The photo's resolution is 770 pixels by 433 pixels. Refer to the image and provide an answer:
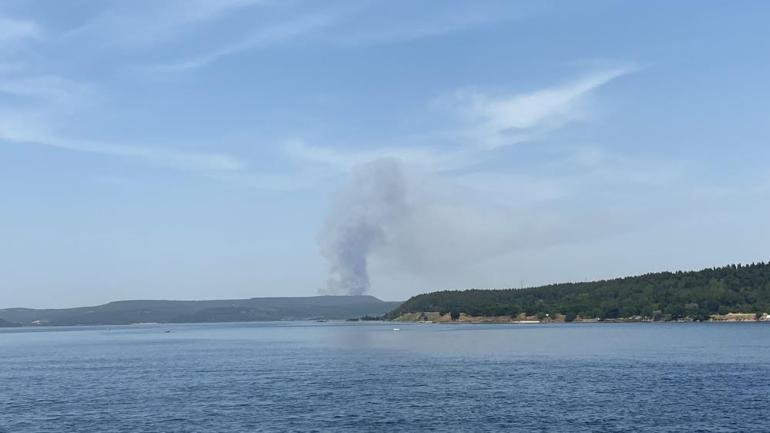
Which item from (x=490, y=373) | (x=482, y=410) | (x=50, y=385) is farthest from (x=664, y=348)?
(x=50, y=385)

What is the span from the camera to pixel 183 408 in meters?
88.2

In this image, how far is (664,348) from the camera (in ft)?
562

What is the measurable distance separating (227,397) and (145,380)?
1215 inches

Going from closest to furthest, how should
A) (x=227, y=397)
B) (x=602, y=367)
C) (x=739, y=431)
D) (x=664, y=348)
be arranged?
(x=739, y=431)
(x=227, y=397)
(x=602, y=367)
(x=664, y=348)

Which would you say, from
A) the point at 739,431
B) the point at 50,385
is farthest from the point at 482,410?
the point at 50,385

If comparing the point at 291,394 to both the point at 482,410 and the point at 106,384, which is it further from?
the point at 106,384

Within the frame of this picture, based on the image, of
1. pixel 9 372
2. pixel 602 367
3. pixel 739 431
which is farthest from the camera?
pixel 9 372

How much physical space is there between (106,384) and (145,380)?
662 cm

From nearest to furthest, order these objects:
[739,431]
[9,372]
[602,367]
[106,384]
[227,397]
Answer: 1. [739,431]
2. [227,397]
3. [106,384]
4. [602,367]
5. [9,372]

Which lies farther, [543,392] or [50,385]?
[50,385]

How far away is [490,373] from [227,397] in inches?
1738

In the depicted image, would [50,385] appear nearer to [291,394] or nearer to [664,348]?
[291,394]

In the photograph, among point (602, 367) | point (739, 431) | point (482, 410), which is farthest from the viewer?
point (602, 367)

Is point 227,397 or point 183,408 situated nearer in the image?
point 183,408
